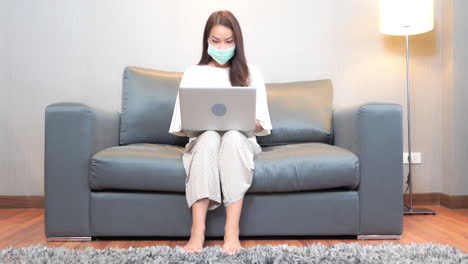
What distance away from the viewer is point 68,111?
78.7 inches

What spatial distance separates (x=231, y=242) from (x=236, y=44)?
3.13 ft

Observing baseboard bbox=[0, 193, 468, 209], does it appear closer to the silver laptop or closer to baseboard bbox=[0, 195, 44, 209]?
baseboard bbox=[0, 195, 44, 209]

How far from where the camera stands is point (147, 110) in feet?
8.42

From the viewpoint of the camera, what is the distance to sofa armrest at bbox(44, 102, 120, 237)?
200cm

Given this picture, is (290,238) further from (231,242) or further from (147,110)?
(147,110)

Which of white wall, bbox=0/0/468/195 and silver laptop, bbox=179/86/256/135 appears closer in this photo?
silver laptop, bbox=179/86/256/135

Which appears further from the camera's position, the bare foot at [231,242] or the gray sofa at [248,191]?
the gray sofa at [248,191]

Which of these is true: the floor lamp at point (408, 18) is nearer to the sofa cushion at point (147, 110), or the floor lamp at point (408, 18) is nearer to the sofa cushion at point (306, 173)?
the sofa cushion at point (306, 173)

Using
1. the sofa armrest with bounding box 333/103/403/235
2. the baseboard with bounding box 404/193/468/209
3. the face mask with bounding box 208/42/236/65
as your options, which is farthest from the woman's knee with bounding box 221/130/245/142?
the baseboard with bounding box 404/193/468/209

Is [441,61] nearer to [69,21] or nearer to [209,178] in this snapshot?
[209,178]

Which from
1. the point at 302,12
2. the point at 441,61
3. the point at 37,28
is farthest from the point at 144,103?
the point at 441,61

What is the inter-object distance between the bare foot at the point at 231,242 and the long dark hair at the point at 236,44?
0.76m

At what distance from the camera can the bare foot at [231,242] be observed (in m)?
1.72

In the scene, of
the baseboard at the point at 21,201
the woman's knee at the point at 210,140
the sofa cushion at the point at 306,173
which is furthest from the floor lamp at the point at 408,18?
the baseboard at the point at 21,201
